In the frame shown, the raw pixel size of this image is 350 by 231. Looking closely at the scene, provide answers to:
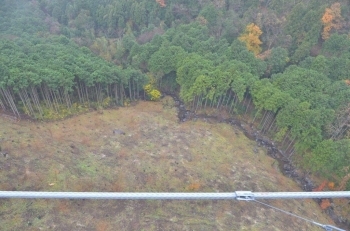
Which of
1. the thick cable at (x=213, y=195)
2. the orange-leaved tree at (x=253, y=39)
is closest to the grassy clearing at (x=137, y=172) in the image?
the thick cable at (x=213, y=195)

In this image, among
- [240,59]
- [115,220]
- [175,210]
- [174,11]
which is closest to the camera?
[115,220]

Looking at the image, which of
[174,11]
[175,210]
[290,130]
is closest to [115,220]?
[175,210]

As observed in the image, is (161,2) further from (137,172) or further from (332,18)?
(137,172)

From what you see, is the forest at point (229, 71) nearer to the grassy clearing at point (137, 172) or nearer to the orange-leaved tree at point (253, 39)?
the orange-leaved tree at point (253, 39)

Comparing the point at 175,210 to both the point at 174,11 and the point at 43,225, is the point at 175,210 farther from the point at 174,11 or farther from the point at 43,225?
the point at 174,11

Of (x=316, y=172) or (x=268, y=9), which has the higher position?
(x=268, y=9)

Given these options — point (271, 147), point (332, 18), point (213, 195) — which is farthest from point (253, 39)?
point (213, 195)
